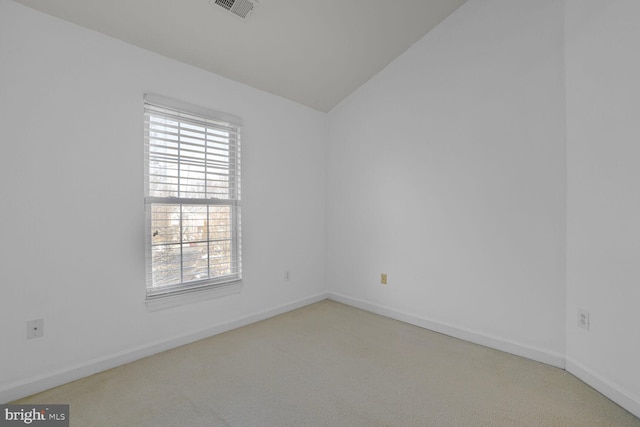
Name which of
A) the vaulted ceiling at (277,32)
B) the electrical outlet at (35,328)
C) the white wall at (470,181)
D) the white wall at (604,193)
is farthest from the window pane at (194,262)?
the white wall at (604,193)

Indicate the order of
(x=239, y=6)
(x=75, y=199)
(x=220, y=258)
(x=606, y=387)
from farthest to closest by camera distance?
(x=220, y=258) → (x=239, y=6) → (x=75, y=199) → (x=606, y=387)

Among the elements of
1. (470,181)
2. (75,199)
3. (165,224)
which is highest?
(470,181)

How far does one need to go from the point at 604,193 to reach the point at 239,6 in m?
2.79

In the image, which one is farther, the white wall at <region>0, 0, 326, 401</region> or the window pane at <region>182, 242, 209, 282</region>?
the window pane at <region>182, 242, 209, 282</region>

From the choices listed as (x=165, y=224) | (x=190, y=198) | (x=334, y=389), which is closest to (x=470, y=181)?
(x=334, y=389)

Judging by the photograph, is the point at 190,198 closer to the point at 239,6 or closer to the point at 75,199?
the point at 75,199

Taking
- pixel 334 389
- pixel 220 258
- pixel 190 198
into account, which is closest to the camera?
pixel 334 389

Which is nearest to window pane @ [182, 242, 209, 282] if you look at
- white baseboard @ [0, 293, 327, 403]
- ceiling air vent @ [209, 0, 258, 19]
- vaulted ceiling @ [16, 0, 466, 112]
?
white baseboard @ [0, 293, 327, 403]

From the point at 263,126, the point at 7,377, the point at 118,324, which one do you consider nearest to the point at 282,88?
the point at 263,126

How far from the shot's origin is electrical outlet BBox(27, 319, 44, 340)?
1.95 m

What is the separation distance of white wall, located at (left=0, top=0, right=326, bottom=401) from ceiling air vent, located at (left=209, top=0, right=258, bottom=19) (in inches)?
26.8

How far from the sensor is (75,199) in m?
2.12

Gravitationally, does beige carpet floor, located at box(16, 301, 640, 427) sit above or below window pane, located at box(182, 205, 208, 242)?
below

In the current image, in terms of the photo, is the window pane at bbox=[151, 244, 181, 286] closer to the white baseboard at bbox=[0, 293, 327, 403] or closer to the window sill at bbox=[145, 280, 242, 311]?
the window sill at bbox=[145, 280, 242, 311]
